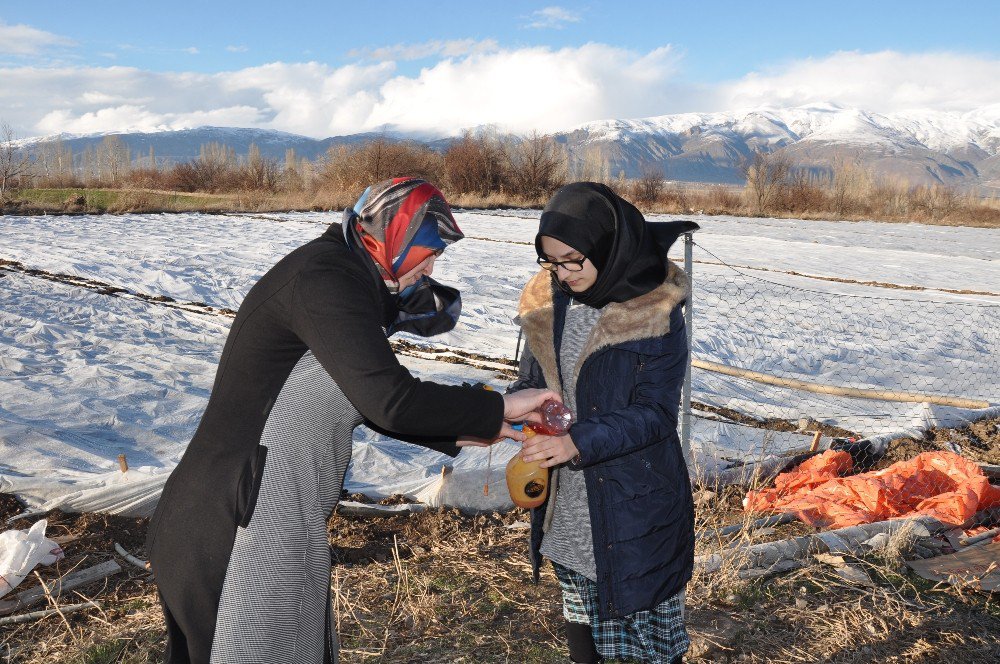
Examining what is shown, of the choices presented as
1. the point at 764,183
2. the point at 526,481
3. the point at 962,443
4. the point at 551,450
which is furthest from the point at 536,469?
the point at 764,183

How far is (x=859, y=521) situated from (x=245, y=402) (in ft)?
11.8

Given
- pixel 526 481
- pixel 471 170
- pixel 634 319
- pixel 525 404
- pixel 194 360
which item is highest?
pixel 471 170

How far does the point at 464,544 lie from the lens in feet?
12.5

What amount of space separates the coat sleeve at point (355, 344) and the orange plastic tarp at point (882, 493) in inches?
122

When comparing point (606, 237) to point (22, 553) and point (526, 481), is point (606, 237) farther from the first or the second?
→ point (22, 553)

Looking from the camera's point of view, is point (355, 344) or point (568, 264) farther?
point (568, 264)

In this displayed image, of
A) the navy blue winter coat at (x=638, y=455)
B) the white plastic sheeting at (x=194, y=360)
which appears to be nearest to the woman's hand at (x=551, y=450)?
the navy blue winter coat at (x=638, y=455)

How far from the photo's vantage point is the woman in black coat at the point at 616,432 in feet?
6.34

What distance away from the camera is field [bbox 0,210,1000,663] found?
3.06 metres

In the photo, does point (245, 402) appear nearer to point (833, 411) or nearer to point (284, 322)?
point (284, 322)

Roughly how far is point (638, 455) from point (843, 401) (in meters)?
5.07

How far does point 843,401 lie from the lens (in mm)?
6434

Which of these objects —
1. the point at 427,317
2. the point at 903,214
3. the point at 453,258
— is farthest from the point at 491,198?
the point at 427,317

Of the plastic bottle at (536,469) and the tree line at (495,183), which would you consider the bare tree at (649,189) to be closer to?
the tree line at (495,183)
